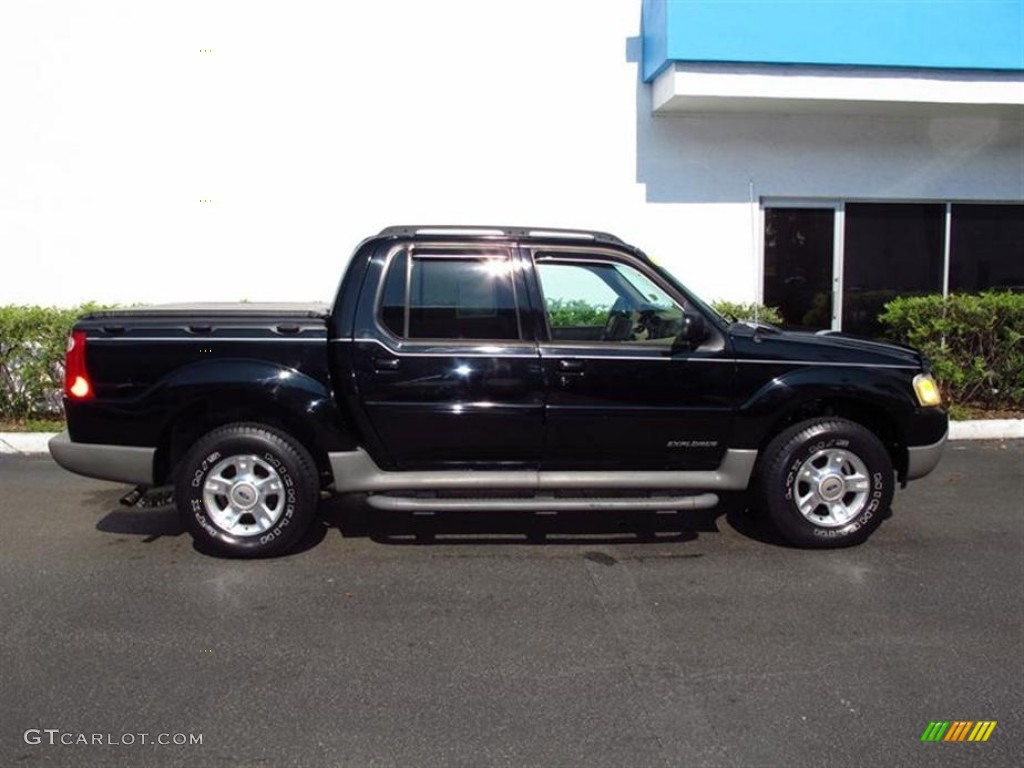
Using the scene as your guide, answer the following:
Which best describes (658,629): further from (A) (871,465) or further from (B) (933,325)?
(B) (933,325)

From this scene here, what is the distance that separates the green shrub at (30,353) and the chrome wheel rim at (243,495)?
14.6 ft

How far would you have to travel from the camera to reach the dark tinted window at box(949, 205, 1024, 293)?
10.7 meters

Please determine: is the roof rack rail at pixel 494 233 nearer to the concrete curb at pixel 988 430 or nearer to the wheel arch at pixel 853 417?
the wheel arch at pixel 853 417

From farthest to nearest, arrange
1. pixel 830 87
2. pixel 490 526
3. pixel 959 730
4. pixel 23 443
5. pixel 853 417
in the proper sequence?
pixel 830 87
pixel 23 443
pixel 490 526
pixel 853 417
pixel 959 730

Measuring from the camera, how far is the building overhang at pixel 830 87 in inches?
357

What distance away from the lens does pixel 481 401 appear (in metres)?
5.11

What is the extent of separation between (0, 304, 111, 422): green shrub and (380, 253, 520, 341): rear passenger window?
4.93 meters

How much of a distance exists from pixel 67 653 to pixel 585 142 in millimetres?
7702

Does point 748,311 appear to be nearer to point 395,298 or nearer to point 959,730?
point 395,298

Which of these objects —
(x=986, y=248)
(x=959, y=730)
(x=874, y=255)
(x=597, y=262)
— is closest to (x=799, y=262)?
(x=874, y=255)

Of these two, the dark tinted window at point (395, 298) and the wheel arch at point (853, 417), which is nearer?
the dark tinted window at point (395, 298)

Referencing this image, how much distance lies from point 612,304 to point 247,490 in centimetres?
245

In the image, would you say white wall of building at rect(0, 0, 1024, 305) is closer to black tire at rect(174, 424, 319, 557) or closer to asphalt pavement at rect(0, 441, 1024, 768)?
asphalt pavement at rect(0, 441, 1024, 768)

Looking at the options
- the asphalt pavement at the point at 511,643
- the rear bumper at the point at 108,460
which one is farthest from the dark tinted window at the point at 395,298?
the rear bumper at the point at 108,460
